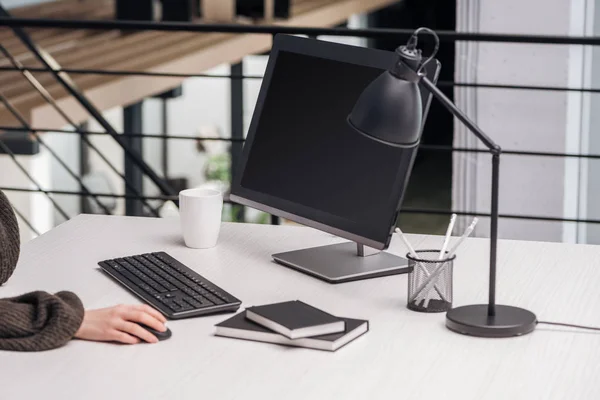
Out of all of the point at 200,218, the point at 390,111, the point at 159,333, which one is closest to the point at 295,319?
the point at 159,333

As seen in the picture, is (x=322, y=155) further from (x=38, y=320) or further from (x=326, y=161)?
(x=38, y=320)

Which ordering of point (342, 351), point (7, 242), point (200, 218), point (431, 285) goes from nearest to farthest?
1. point (342, 351)
2. point (431, 285)
3. point (7, 242)
4. point (200, 218)

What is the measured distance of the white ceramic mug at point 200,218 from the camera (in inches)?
66.7

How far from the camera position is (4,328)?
1.28 meters

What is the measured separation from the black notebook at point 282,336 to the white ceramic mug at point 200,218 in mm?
372

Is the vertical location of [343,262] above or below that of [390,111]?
below

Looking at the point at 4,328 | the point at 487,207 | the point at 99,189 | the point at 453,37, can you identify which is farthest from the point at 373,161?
the point at 99,189

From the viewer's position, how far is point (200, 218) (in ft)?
5.55

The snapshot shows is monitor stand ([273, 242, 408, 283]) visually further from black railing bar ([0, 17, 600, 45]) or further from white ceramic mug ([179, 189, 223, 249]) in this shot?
black railing bar ([0, 17, 600, 45])

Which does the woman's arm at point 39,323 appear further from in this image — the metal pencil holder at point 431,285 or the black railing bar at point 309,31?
the black railing bar at point 309,31

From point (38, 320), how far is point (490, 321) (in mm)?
558

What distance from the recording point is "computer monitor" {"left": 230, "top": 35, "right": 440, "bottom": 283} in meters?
1.51

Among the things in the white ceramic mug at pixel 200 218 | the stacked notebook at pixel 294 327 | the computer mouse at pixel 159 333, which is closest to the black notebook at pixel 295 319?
the stacked notebook at pixel 294 327

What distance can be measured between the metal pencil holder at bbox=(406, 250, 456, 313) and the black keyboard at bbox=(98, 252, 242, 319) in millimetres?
235
